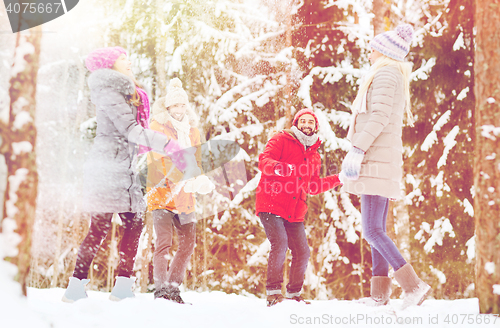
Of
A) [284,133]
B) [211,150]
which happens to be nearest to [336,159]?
[211,150]

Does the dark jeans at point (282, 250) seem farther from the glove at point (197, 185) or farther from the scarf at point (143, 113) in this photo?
the scarf at point (143, 113)

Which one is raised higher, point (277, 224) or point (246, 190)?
point (246, 190)

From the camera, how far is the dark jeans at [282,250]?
149 inches

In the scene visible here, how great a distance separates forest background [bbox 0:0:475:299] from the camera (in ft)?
27.3

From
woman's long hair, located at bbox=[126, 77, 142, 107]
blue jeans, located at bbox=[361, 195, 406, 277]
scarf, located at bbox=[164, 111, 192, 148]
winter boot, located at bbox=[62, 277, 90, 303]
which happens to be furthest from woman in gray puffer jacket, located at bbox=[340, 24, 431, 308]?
winter boot, located at bbox=[62, 277, 90, 303]

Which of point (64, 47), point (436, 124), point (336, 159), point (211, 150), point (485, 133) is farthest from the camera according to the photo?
point (64, 47)

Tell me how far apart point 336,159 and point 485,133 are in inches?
227

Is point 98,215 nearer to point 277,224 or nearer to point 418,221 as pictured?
point 277,224

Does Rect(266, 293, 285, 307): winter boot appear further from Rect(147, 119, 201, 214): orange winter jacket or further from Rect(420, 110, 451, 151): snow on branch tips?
Rect(420, 110, 451, 151): snow on branch tips

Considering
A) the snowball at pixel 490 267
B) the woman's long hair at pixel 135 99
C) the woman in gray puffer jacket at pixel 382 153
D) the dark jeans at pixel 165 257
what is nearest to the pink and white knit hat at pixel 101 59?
the woman's long hair at pixel 135 99

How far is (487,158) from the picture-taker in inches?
128

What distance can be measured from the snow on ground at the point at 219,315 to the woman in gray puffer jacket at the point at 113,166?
35cm

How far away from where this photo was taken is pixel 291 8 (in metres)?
8.84

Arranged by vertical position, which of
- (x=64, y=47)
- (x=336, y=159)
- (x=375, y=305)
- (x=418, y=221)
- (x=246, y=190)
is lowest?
(x=375, y=305)
